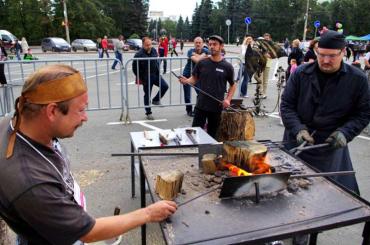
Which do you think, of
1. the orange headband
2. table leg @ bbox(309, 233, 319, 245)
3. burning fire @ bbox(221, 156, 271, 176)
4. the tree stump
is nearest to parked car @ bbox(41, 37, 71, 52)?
the tree stump

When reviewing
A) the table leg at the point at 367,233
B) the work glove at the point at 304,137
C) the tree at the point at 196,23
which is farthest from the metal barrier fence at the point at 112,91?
the tree at the point at 196,23

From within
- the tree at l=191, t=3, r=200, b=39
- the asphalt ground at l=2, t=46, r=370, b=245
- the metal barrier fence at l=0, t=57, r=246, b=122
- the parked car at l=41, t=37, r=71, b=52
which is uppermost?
the tree at l=191, t=3, r=200, b=39

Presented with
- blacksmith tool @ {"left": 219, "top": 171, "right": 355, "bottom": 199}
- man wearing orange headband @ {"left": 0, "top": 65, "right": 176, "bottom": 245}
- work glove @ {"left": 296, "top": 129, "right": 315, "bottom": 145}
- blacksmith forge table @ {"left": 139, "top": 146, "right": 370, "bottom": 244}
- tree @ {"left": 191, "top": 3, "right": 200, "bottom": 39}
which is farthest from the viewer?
tree @ {"left": 191, "top": 3, "right": 200, "bottom": 39}

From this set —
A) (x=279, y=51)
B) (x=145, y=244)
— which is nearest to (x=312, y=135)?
(x=145, y=244)

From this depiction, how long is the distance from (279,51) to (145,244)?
6626 mm

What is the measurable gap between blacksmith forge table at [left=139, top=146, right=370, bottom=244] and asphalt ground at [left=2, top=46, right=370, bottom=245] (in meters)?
1.50

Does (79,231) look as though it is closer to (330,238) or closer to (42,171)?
(42,171)

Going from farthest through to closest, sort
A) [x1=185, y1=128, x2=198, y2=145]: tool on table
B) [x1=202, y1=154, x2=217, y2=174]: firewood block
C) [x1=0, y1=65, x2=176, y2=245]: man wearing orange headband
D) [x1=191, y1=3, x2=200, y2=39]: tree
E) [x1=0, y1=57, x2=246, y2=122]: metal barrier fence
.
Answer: [x1=191, y1=3, x2=200, y2=39]: tree < [x1=0, y1=57, x2=246, y2=122]: metal barrier fence < [x1=185, y1=128, x2=198, y2=145]: tool on table < [x1=202, y1=154, x2=217, y2=174]: firewood block < [x1=0, y1=65, x2=176, y2=245]: man wearing orange headband

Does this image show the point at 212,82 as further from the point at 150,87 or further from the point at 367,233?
the point at 367,233

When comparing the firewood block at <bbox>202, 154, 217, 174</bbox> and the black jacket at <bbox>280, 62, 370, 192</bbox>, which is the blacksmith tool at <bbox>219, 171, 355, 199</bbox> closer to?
the firewood block at <bbox>202, 154, 217, 174</bbox>

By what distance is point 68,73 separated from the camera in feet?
4.76

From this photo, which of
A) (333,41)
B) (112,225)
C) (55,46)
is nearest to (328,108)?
(333,41)

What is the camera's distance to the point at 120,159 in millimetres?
5383

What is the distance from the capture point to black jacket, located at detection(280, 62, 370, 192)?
2846mm
